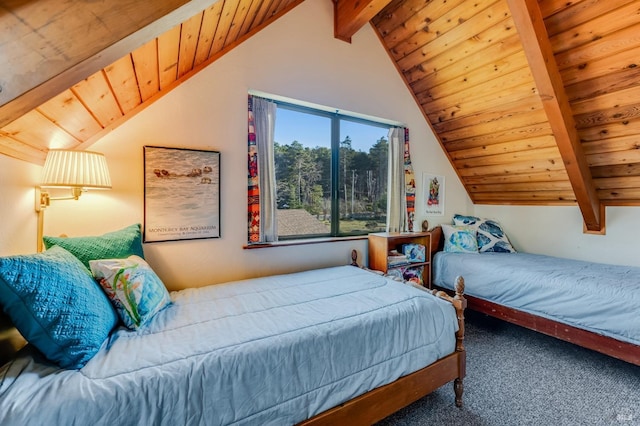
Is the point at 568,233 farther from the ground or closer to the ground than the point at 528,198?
closer to the ground

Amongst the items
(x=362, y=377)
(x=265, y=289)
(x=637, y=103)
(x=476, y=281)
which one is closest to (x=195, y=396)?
(x=362, y=377)

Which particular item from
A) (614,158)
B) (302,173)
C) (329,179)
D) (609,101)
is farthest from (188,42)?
(614,158)

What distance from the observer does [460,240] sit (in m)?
3.28

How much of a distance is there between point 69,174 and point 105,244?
1.33 feet

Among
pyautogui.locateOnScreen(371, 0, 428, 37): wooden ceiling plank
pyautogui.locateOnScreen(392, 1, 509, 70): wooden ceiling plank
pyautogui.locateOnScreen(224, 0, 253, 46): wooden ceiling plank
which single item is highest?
pyautogui.locateOnScreen(371, 0, 428, 37): wooden ceiling plank

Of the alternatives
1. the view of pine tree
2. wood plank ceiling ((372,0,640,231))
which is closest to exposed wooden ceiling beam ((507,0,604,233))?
wood plank ceiling ((372,0,640,231))

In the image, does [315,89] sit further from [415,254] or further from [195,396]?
[195,396]

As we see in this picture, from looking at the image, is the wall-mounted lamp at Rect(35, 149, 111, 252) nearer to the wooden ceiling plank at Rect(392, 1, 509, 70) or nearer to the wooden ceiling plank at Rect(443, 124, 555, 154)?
the wooden ceiling plank at Rect(392, 1, 509, 70)

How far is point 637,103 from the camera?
6.88ft

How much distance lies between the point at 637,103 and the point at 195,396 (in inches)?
131

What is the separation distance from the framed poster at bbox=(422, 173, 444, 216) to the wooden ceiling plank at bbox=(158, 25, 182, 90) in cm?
274

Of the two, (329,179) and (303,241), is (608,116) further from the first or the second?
(303,241)

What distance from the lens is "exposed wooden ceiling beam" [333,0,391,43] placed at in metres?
2.33

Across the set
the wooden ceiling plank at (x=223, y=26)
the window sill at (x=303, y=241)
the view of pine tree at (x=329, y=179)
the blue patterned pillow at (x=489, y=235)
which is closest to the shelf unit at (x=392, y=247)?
the window sill at (x=303, y=241)
